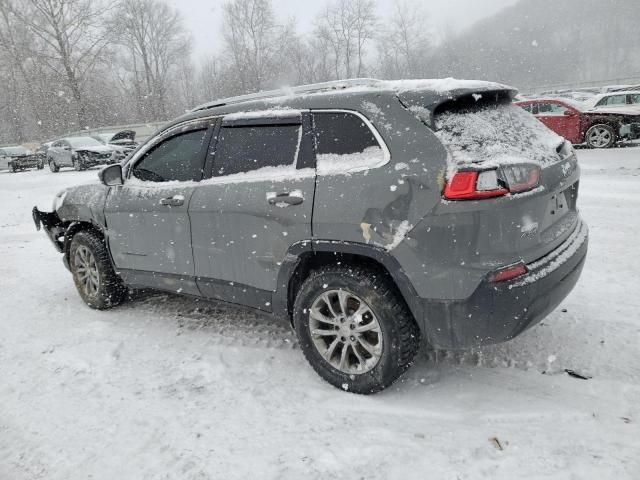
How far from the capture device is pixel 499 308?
243 cm

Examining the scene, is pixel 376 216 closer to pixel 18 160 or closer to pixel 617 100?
pixel 617 100

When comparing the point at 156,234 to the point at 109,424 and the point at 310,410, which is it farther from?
the point at 310,410

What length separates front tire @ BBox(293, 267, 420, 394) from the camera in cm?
271

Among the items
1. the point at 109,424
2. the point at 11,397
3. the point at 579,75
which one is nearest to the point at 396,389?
the point at 109,424

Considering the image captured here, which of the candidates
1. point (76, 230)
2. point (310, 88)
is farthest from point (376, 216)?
point (76, 230)

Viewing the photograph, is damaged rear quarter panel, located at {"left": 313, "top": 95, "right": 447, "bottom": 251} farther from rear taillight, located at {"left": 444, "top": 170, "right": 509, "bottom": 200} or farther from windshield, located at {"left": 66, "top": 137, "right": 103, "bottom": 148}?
windshield, located at {"left": 66, "top": 137, "right": 103, "bottom": 148}

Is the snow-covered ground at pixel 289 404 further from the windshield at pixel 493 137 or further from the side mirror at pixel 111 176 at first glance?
the windshield at pixel 493 137

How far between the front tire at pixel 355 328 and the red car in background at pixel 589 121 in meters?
12.8

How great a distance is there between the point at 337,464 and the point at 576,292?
112 inches

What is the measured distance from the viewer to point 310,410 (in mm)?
2812

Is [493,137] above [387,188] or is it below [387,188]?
above

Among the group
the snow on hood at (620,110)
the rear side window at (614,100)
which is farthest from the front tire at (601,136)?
the rear side window at (614,100)

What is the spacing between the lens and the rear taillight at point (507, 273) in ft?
7.86

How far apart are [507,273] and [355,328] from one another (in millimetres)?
919
